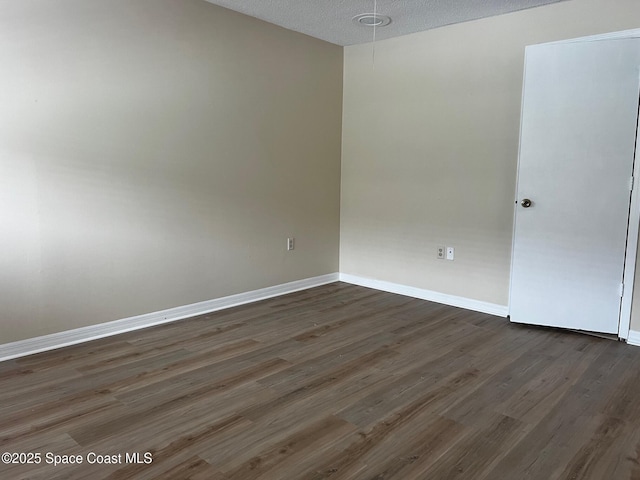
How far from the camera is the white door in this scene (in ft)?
10.1

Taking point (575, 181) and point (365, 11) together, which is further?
point (365, 11)

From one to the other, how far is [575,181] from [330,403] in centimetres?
234

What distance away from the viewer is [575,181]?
10.7ft

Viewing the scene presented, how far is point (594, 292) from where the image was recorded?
10.7 ft

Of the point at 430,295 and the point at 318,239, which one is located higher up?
the point at 318,239

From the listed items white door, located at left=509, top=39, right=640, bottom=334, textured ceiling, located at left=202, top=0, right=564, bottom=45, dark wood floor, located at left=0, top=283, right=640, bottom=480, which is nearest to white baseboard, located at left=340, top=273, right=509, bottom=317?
white door, located at left=509, top=39, right=640, bottom=334

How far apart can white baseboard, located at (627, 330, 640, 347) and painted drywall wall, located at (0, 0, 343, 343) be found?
104 inches

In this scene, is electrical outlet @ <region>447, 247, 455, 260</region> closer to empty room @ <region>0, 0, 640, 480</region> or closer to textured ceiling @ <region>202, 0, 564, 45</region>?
empty room @ <region>0, 0, 640, 480</region>

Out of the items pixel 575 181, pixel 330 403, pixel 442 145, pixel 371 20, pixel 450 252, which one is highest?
pixel 371 20

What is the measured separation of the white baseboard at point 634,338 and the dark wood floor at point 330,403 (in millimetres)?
136

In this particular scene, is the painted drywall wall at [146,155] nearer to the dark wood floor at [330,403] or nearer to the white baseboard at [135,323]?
the white baseboard at [135,323]

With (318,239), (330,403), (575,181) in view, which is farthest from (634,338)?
(318,239)

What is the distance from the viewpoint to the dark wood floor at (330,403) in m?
1.80

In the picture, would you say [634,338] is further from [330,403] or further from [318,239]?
[318,239]
